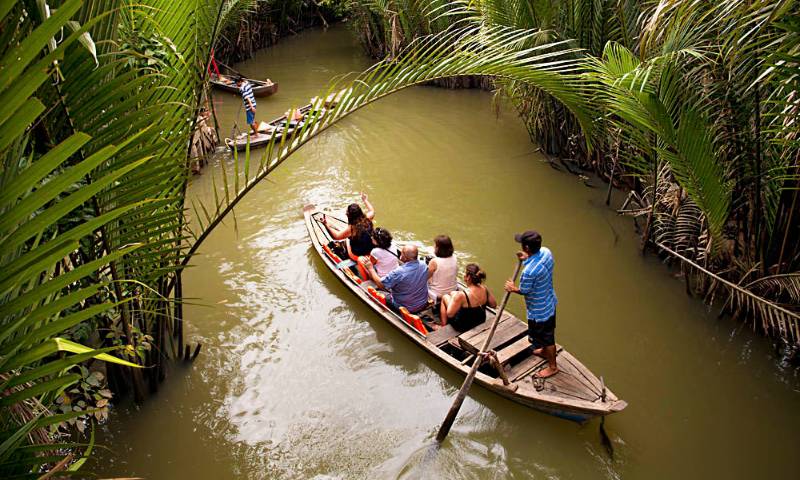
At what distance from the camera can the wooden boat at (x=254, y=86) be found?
44.3 feet

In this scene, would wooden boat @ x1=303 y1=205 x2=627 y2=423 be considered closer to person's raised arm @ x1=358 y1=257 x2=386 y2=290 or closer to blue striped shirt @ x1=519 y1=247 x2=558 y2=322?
person's raised arm @ x1=358 y1=257 x2=386 y2=290

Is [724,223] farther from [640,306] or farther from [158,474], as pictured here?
[158,474]

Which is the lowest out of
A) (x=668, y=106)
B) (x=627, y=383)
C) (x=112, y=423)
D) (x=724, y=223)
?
(x=627, y=383)

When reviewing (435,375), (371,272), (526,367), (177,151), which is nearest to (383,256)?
(371,272)

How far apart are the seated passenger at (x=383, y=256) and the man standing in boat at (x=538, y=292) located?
6.60 feet

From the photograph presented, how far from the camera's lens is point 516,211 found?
8680 millimetres

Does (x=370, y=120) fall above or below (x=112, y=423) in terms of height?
above

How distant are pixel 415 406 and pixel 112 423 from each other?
277cm

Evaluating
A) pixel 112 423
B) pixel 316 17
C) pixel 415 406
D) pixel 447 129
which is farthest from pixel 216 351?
pixel 316 17

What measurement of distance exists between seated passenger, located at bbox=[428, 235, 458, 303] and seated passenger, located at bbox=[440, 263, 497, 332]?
353 mm

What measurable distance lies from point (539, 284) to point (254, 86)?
35.3 ft

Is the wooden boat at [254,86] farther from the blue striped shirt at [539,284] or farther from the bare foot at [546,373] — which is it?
the bare foot at [546,373]

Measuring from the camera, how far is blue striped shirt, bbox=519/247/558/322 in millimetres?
4879

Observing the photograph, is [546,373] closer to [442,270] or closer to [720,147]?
[442,270]
